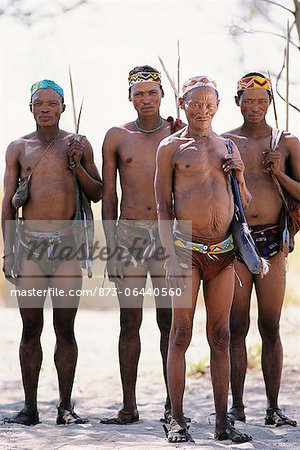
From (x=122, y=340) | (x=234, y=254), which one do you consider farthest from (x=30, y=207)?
(x=234, y=254)

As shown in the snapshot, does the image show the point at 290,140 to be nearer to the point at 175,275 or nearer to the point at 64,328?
the point at 175,275

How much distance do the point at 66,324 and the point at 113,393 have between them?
2.56 metres

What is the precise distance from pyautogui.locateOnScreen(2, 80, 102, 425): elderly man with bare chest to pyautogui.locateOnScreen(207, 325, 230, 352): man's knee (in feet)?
3.85

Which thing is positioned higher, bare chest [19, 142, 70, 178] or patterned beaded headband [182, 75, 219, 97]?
patterned beaded headband [182, 75, 219, 97]

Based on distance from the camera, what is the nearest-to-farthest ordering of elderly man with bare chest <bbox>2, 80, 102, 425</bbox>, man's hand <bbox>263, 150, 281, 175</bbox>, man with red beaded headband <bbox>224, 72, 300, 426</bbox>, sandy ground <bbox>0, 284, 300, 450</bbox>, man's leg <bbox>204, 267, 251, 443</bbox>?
man's leg <bbox>204, 267, 251, 443</bbox> → sandy ground <bbox>0, 284, 300, 450</bbox> → man's hand <bbox>263, 150, 281, 175</bbox> → man with red beaded headband <bbox>224, 72, 300, 426</bbox> → elderly man with bare chest <bbox>2, 80, 102, 425</bbox>

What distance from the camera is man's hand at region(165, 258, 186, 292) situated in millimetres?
4914

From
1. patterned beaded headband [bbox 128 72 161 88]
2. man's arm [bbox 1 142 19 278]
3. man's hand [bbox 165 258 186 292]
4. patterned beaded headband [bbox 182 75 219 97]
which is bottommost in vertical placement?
man's hand [bbox 165 258 186 292]

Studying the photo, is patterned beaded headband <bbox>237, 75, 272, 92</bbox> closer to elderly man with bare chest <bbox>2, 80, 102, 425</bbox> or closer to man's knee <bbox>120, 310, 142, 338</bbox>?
elderly man with bare chest <bbox>2, 80, 102, 425</bbox>

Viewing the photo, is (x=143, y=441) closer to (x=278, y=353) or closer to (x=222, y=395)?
(x=222, y=395)

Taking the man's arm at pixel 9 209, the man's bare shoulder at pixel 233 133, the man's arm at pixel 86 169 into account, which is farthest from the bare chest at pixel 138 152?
the man's arm at pixel 9 209

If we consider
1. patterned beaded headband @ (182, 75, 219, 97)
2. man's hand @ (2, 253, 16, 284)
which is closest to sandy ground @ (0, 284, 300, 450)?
man's hand @ (2, 253, 16, 284)

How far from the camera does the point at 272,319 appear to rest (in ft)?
18.5

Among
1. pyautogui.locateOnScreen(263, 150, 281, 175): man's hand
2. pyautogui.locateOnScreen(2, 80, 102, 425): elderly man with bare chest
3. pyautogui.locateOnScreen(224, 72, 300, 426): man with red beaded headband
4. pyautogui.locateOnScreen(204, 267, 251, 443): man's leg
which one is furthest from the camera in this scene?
pyautogui.locateOnScreen(2, 80, 102, 425): elderly man with bare chest

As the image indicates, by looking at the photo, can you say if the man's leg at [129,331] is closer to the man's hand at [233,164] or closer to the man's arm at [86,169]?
the man's arm at [86,169]
